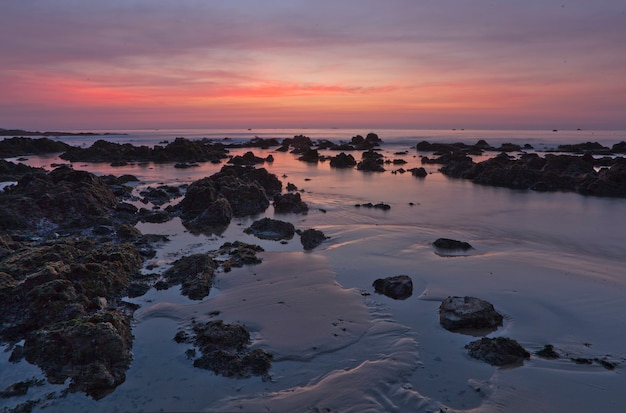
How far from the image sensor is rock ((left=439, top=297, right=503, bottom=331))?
6312 millimetres

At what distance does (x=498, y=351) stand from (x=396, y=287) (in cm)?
239

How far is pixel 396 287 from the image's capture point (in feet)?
25.0

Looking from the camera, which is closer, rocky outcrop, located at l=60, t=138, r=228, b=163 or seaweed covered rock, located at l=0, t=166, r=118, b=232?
seaweed covered rock, located at l=0, t=166, r=118, b=232

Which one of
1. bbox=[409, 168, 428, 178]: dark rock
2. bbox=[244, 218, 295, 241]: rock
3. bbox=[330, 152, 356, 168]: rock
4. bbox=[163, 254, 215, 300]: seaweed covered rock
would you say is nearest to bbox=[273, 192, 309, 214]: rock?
bbox=[244, 218, 295, 241]: rock

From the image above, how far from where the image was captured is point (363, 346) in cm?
579

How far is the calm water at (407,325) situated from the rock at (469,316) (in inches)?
6.9

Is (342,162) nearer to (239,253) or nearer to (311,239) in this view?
(311,239)

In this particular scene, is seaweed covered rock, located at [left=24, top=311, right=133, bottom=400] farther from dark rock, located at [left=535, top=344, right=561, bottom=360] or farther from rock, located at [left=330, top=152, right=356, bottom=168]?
rock, located at [left=330, top=152, right=356, bottom=168]

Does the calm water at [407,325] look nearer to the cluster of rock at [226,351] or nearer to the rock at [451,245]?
the cluster of rock at [226,351]

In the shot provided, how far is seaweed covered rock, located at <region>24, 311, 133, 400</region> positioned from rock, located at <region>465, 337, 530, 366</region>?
183 inches

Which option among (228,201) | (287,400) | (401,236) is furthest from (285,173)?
(287,400)

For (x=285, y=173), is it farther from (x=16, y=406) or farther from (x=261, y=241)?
(x=16, y=406)

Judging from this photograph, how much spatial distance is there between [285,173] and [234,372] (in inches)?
976

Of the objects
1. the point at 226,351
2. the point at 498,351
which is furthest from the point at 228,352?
the point at 498,351
